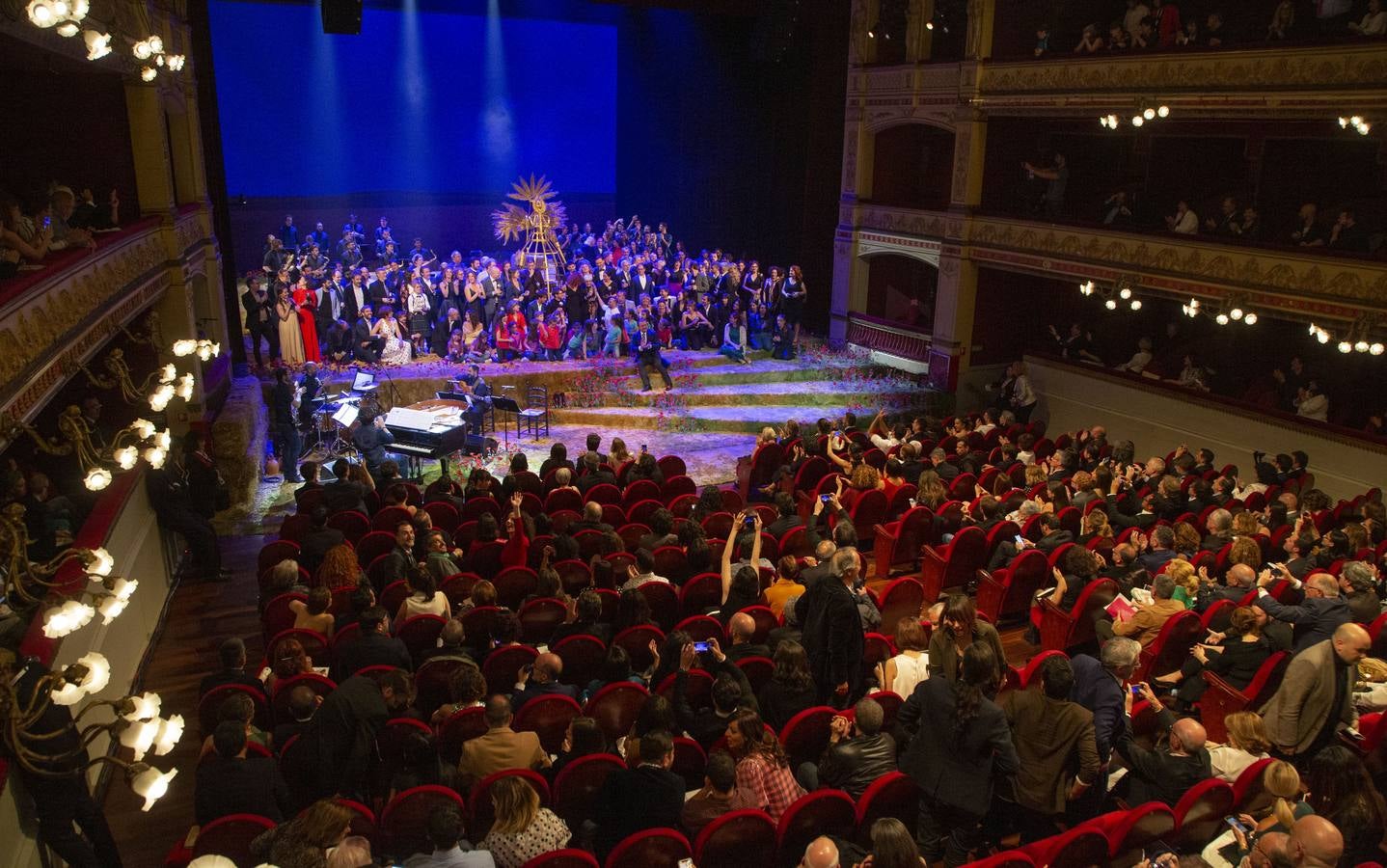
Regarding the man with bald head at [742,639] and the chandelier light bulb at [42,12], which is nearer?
the chandelier light bulb at [42,12]

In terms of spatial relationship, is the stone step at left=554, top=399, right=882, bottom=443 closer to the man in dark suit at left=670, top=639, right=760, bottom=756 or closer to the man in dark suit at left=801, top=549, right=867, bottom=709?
the man in dark suit at left=801, top=549, right=867, bottom=709

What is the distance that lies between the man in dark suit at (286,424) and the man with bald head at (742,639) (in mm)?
7634

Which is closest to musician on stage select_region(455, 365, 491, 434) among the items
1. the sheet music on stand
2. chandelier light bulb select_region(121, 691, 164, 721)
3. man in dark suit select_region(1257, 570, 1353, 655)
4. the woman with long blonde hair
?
the sheet music on stand

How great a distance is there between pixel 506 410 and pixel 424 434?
1.80 metres

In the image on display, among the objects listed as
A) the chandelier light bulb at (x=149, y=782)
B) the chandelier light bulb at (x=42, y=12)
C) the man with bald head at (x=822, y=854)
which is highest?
the chandelier light bulb at (x=42, y=12)

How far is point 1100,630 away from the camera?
6.50m

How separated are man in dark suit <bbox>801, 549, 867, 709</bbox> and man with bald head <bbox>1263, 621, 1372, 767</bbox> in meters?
2.23

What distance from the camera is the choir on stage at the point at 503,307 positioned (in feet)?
48.1

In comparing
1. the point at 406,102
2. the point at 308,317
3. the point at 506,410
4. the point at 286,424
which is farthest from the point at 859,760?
the point at 406,102

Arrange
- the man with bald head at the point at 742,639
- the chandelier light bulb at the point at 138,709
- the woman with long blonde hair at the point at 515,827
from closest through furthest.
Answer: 1. the chandelier light bulb at the point at 138,709
2. the woman with long blonde hair at the point at 515,827
3. the man with bald head at the point at 742,639

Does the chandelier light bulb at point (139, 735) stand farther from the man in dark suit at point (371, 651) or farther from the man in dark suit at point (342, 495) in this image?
the man in dark suit at point (342, 495)

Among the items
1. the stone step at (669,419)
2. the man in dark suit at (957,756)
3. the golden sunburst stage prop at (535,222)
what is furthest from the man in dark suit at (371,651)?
the golden sunburst stage prop at (535,222)

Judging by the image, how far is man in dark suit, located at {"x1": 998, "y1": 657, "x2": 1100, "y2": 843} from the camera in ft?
14.6

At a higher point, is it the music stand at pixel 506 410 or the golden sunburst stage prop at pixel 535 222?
the golden sunburst stage prop at pixel 535 222
